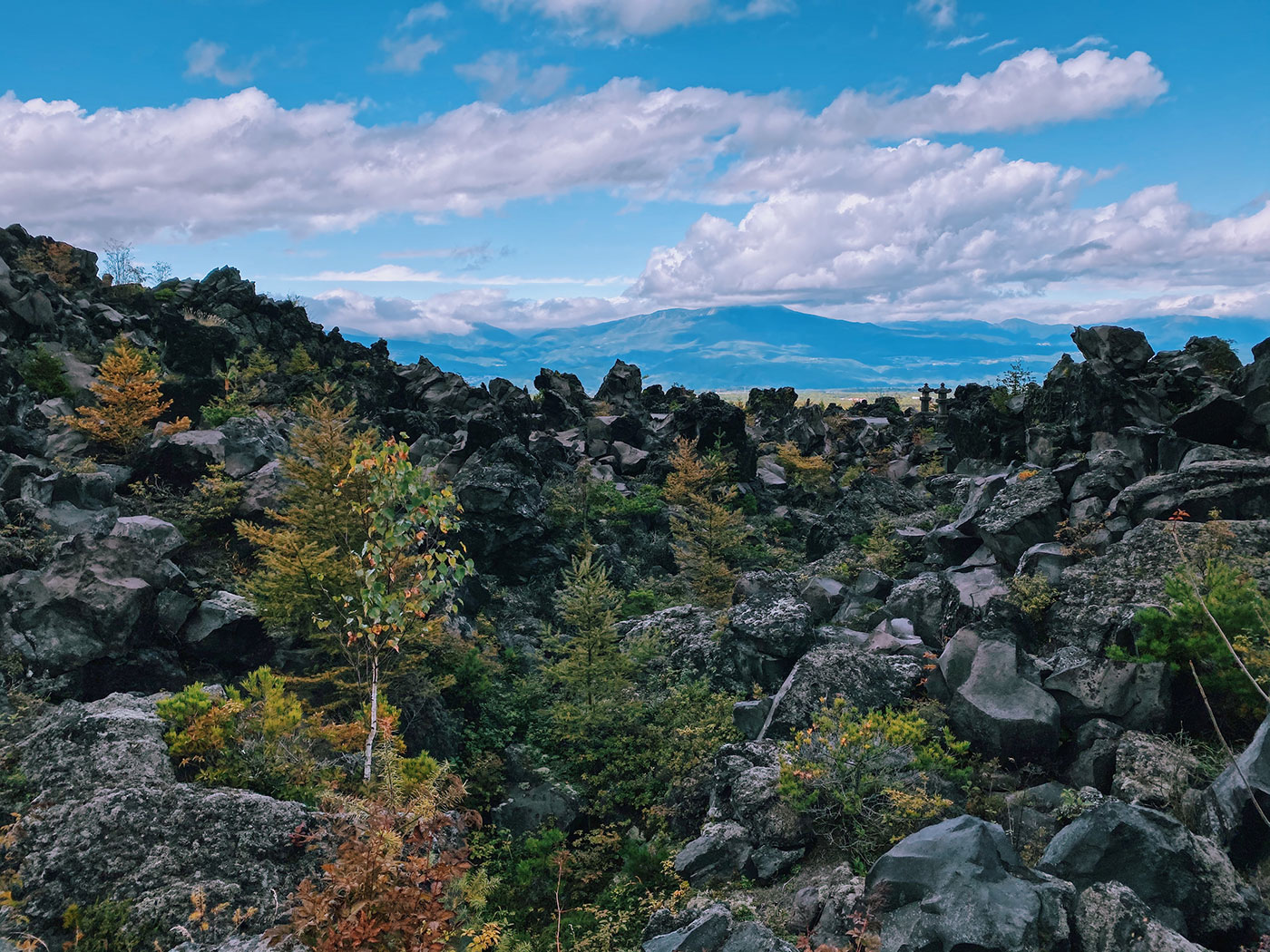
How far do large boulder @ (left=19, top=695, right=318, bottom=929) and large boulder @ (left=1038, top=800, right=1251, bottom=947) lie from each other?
10.3 metres

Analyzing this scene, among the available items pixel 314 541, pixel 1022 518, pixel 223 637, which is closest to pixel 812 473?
pixel 1022 518

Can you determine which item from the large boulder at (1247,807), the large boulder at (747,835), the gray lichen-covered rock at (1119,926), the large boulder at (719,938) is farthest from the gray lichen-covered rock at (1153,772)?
the large boulder at (719,938)

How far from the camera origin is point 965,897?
8.23 metres

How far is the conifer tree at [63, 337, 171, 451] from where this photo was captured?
28188mm

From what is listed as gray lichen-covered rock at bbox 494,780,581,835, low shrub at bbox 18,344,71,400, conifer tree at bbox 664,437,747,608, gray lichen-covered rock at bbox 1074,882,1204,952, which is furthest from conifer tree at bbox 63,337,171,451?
gray lichen-covered rock at bbox 1074,882,1204,952

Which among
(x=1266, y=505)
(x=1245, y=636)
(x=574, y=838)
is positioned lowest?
(x=574, y=838)

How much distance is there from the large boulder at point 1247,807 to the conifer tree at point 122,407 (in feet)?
118

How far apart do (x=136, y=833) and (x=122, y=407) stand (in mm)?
26549

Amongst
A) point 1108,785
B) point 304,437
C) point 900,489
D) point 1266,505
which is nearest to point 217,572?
point 304,437

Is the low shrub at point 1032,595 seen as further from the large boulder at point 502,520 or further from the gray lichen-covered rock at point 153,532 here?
the gray lichen-covered rock at point 153,532

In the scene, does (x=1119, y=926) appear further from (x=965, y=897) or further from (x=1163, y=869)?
(x=1163, y=869)

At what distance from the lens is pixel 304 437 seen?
693 inches

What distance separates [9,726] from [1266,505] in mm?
28721

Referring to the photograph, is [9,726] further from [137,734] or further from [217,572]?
[217,572]
